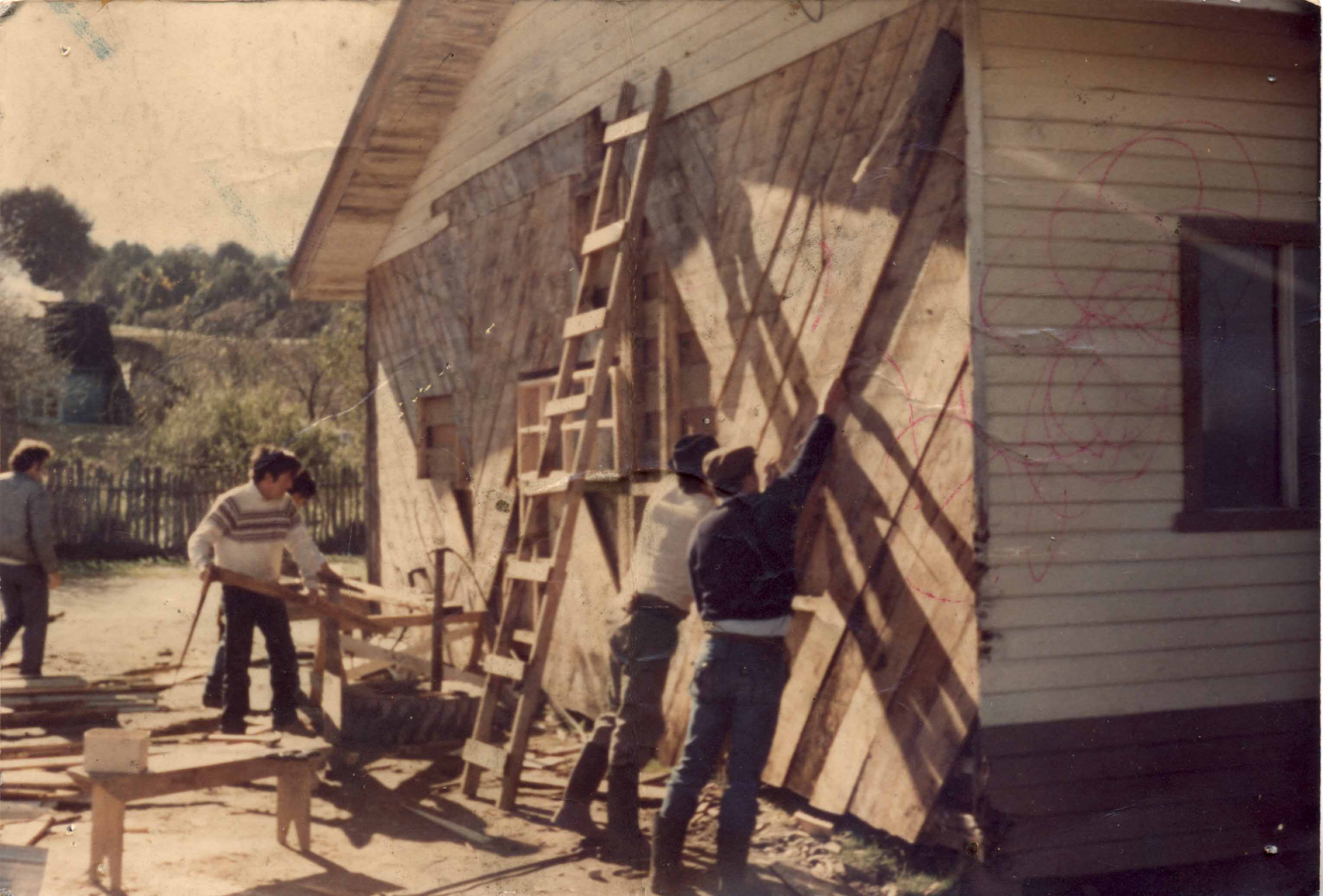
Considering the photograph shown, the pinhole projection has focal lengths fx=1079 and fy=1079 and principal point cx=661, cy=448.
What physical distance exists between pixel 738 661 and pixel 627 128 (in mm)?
3257

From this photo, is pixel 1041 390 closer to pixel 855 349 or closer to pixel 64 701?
pixel 855 349

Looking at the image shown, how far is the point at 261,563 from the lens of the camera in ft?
22.0

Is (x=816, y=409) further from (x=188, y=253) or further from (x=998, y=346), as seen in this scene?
(x=188, y=253)

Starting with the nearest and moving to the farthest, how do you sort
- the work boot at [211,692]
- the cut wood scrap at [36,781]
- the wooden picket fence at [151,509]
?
the cut wood scrap at [36,781] → the work boot at [211,692] → the wooden picket fence at [151,509]

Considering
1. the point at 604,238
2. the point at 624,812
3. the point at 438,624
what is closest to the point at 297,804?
the point at 624,812

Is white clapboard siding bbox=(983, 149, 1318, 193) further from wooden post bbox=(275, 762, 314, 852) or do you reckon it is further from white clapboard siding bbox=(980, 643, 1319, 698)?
wooden post bbox=(275, 762, 314, 852)

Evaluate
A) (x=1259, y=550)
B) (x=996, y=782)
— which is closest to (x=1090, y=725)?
(x=996, y=782)

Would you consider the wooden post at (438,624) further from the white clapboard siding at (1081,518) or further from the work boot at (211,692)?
the white clapboard siding at (1081,518)

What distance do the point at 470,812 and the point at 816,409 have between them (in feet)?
9.87

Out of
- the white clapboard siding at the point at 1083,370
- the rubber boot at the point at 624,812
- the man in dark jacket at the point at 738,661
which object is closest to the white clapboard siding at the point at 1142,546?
the white clapboard siding at the point at 1083,370

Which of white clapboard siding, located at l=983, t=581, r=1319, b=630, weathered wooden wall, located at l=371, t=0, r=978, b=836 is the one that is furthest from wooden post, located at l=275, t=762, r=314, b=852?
white clapboard siding, located at l=983, t=581, r=1319, b=630

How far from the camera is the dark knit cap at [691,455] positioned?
207 inches

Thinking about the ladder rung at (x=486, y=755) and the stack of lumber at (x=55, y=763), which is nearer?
the stack of lumber at (x=55, y=763)

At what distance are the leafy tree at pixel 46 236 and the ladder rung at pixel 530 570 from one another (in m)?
2.87
